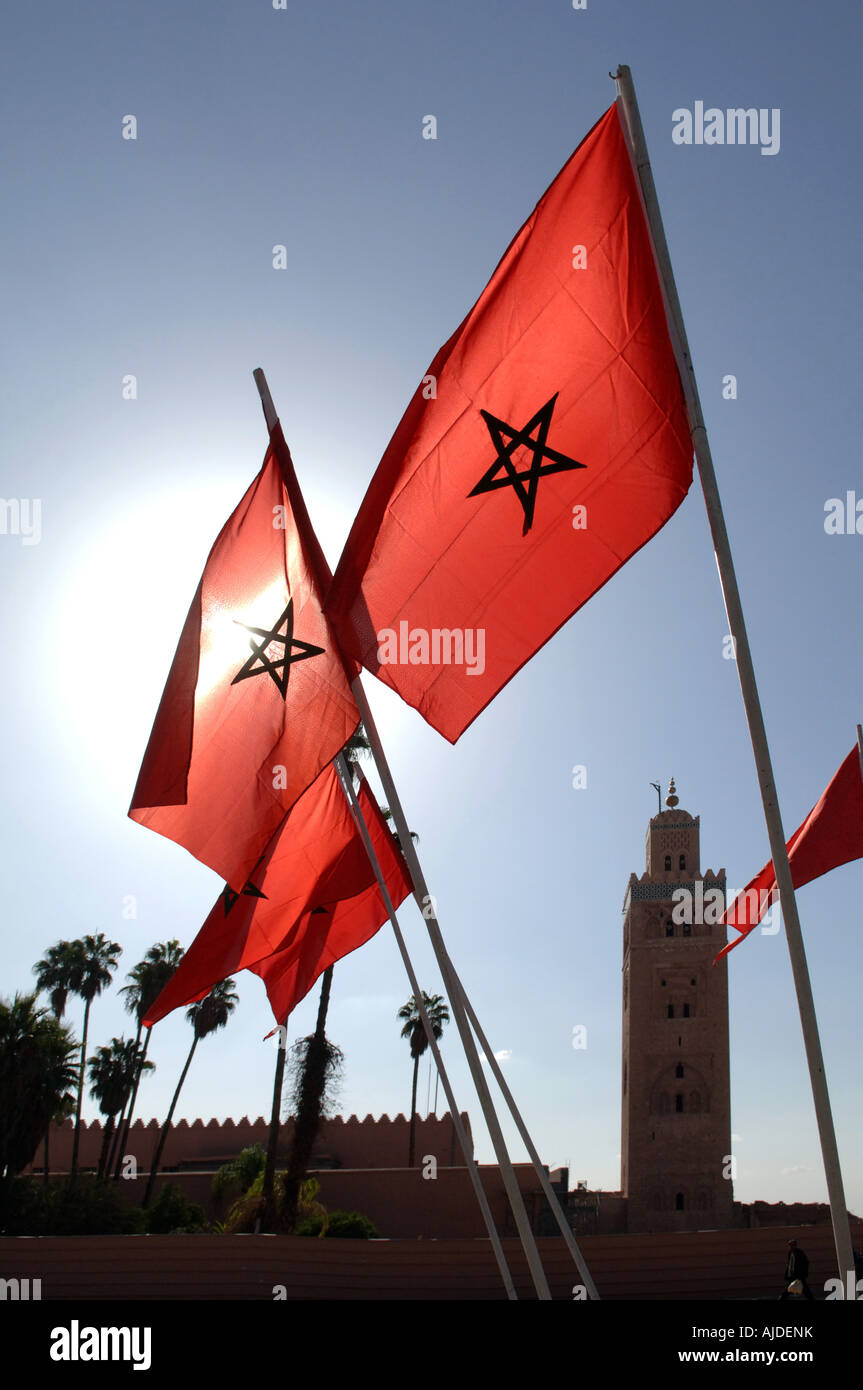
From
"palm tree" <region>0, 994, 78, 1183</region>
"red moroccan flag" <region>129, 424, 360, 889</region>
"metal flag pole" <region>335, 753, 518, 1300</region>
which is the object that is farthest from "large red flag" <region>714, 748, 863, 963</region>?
"palm tree" <region>0, 994, 78, 1183</region>

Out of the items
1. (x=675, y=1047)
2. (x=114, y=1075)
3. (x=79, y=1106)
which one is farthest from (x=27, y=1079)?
(x=675, y=1047)

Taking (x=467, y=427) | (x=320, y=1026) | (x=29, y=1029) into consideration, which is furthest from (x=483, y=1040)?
(x=29, y=1029)

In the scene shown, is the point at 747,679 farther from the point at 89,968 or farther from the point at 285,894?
the point at 89,968

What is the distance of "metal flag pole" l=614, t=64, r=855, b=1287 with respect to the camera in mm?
6066

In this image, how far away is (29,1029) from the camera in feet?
113

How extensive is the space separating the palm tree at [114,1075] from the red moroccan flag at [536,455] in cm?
4416

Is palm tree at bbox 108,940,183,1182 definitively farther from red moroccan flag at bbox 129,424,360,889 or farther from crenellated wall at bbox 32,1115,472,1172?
red moroccan flag at bbox 129,424,360,889

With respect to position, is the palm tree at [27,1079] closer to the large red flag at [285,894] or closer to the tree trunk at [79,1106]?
the tree trunk at [79,1106]

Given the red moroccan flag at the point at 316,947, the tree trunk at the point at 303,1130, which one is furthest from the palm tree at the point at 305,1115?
the red moroccan flag at the point at 316,947

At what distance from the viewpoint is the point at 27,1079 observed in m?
33.6
